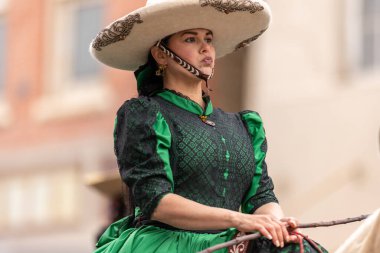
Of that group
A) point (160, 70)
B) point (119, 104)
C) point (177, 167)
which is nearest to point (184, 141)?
point (177, 167)

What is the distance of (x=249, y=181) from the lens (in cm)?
434

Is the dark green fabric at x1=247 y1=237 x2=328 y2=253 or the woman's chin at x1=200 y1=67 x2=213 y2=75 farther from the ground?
the woman's chin at x1=200 y1=67 x2=213 y2=75

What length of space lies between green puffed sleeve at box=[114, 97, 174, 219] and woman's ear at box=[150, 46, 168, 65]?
0.73 ft

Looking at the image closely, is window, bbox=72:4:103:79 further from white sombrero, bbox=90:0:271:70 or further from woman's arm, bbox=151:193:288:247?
woman's arm, bbox=151:193:288:247

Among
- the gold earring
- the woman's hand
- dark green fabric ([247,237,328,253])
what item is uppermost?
the gold earring

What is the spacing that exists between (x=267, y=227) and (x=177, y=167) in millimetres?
506

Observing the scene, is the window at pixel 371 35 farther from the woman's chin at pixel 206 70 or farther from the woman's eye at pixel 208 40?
the woman's chin at pixel 206 70

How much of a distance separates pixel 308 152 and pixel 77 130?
4.22 meters

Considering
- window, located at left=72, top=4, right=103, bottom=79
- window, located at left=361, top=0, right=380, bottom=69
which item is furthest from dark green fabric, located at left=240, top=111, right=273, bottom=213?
window, located at left=72, top=4, right=103, bottom=79

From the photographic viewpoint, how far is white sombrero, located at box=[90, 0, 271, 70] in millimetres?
4254

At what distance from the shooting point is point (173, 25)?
4.29 m

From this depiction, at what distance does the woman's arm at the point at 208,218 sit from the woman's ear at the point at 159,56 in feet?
2.04

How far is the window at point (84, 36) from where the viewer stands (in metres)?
16.5

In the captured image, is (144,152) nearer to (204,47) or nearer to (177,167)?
(177,167)
